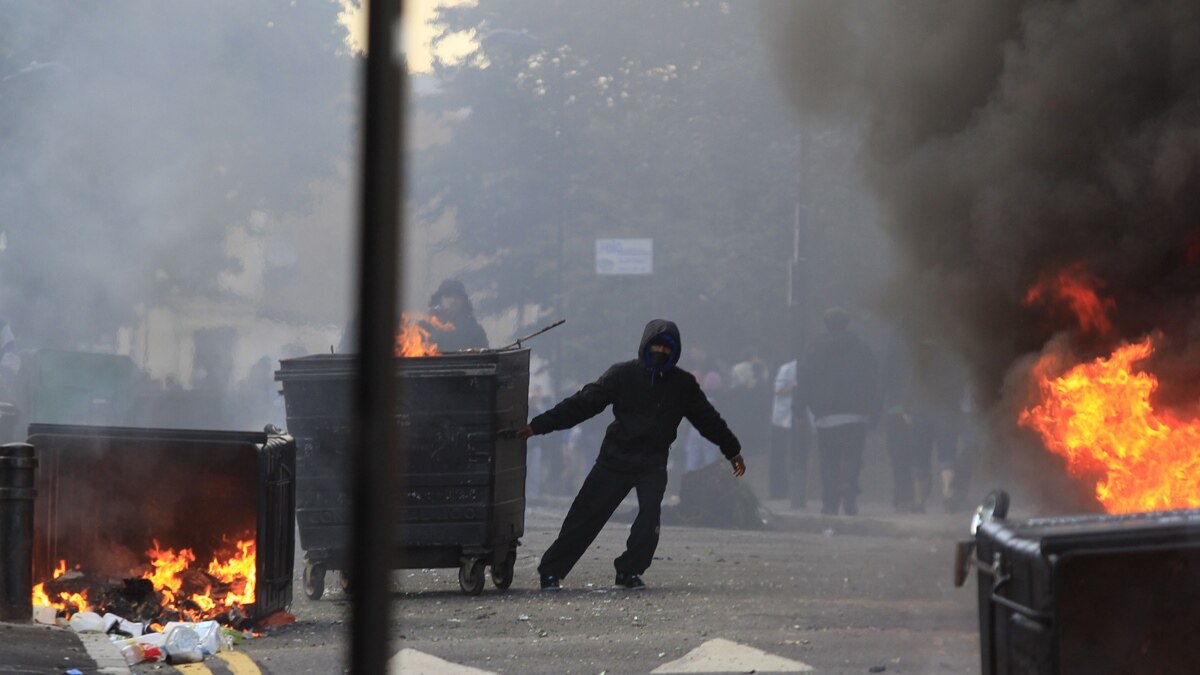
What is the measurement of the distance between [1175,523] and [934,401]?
8.47 meters

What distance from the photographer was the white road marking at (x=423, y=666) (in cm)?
716

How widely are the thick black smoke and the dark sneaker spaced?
223cm

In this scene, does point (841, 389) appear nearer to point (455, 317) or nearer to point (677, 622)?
point (455, 317)

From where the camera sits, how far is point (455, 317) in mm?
12250

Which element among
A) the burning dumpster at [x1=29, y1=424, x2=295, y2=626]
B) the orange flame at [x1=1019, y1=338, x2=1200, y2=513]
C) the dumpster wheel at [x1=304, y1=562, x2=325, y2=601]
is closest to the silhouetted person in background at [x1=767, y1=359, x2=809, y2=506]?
the dumpster wheel at [x1=304, y1=562, x2=325, y2=601]

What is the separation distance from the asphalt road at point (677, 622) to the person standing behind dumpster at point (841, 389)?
3382mm

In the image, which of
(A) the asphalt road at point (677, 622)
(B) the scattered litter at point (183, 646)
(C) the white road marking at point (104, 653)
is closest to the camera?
(C) the white road marking at point (104, 653)

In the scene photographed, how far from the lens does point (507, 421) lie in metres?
9.77

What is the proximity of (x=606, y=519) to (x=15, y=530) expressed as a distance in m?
3.43

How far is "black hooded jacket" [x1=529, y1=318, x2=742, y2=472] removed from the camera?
999cm

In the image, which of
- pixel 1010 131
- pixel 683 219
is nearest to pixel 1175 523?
pixel 1010 131

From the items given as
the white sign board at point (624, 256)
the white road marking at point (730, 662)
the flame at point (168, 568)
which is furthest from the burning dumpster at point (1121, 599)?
the white sign board at point (624, 256)

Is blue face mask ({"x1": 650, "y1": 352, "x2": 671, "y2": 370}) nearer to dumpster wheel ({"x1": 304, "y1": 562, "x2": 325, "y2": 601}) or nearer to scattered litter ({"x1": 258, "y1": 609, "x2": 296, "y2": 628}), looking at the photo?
dumpster wheel ({"x1": 304, "y1": 562, "x2": 325, "y2": 601})

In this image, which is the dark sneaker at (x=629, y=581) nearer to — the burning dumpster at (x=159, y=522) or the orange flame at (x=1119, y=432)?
the burning dumpster at (x=159, y=522)
